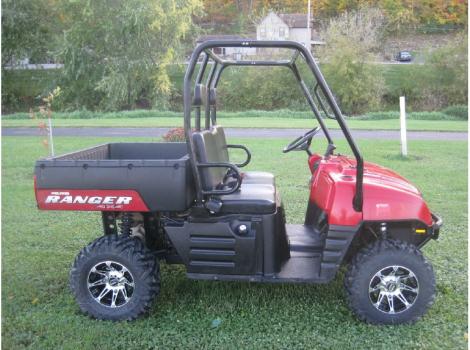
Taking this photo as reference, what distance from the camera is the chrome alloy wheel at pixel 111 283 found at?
3.49 meters

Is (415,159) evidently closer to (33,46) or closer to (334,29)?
(334,29)

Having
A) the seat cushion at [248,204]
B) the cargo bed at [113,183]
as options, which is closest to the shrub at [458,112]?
the seat cushion at [248,204]

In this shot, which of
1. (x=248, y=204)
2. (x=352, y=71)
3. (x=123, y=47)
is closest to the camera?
(x=248, y=204)

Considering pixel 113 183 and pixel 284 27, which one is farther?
pixel 284 27

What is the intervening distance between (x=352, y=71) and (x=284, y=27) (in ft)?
24.9

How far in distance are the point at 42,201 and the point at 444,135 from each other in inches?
541

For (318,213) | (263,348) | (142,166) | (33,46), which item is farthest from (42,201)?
(33,46)

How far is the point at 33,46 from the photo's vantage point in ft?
113

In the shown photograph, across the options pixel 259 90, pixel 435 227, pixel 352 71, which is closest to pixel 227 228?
pixel 435 227

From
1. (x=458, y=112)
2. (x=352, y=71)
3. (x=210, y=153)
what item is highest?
(x=352, y=71)

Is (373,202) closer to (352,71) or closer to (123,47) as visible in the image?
(352,71)

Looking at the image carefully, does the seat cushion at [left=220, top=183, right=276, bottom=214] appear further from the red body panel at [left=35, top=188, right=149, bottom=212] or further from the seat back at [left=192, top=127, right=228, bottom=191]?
the red body panel at [left=35, top=188, right=149, bottom=212]

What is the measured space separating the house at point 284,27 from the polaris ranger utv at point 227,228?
2903 cm

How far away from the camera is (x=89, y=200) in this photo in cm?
336
